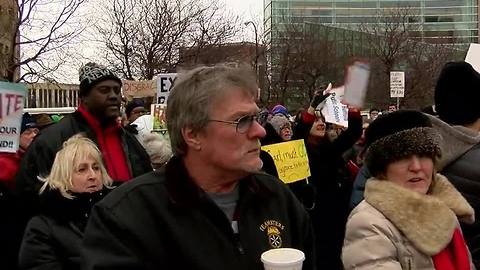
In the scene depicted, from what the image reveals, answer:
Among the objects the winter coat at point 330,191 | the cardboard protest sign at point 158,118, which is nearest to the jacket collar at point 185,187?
the winter coat at point 330,191

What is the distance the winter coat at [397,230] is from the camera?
2.82 meters

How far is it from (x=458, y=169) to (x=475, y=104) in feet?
1.40

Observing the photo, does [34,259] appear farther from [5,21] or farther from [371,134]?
[5,21]

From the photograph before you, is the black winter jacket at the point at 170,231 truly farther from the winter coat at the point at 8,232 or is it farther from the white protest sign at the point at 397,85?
the white protest sign at the point at 397,85

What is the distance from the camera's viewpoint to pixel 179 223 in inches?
89.6

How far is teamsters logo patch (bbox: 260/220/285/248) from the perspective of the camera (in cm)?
241

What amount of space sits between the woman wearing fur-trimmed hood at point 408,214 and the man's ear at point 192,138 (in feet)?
2.91

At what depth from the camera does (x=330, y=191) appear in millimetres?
6348

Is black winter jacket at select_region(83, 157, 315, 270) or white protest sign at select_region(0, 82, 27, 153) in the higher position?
white protest sign at select_region(0, 82, 27, 153)

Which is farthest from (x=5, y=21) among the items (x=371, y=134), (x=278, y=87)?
(x=371, y=134)

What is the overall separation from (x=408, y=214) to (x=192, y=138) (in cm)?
107

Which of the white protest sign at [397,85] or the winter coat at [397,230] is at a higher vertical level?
the white protest sign at [397,85]

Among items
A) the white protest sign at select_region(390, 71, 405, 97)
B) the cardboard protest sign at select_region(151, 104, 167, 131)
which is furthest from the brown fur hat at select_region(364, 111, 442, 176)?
the white protest sign at select_region(390, 71, 405, 97)

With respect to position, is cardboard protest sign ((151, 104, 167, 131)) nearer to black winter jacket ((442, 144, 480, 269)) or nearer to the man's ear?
black winter jacket ((442, 144, 480, 269))
